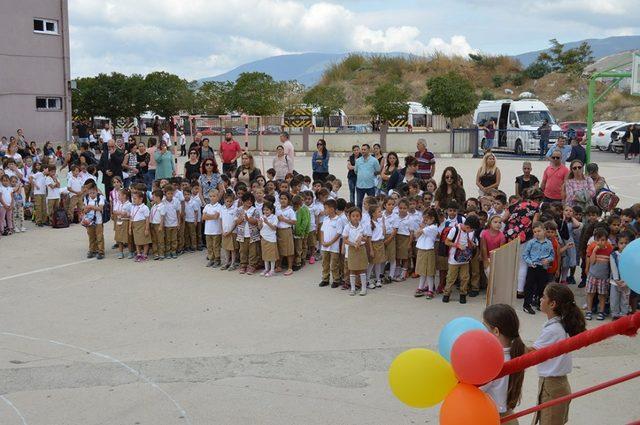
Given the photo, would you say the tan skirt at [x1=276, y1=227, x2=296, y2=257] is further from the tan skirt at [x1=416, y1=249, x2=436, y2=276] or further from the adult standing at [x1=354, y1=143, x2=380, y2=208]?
the adult standing at [x1=354, y1=143, x2=380, y2=208]

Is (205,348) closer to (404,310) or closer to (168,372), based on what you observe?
(168,372)

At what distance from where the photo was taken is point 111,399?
658cm

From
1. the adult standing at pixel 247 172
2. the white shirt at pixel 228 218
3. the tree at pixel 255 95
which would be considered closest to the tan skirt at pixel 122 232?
the white shirt at pixel 228 218

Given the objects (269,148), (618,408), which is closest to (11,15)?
(269,148)

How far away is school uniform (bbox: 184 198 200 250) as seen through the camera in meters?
12.6

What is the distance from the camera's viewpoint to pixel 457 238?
9.51 m

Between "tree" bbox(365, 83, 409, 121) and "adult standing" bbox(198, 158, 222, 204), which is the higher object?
"tree" bbox(365, 83, 409, 121)

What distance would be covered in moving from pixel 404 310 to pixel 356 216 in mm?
1588

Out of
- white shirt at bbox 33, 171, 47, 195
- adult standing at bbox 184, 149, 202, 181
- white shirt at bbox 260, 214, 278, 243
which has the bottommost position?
white shirt at bbox 260, 214, 278, 243


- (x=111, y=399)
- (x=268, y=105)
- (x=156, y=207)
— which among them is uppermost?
(x=268, y=105)

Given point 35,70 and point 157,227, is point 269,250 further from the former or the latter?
point 35,70

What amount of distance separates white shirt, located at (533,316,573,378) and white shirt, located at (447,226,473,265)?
15.2ft

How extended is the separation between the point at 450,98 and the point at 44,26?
73.7ft

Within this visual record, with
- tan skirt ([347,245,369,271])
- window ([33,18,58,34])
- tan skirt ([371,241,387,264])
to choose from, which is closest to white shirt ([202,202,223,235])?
tan skirt ([347,245,369,271])
